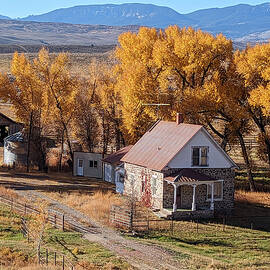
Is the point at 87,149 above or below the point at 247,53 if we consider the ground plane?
below

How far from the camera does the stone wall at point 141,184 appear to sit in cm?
3822

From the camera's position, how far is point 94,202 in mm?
38719

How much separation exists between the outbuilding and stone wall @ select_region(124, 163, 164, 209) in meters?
9.56

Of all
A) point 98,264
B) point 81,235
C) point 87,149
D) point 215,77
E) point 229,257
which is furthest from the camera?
point 87,149

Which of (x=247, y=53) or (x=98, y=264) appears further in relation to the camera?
(x=247, y=53)

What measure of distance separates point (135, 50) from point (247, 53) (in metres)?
10.2

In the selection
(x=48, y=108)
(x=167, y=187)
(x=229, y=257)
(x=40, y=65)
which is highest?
(x=40, y=65)

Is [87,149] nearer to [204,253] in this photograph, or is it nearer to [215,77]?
[215,77]

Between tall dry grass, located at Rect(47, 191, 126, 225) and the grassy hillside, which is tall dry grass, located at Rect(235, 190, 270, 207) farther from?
A: the grassy hillside

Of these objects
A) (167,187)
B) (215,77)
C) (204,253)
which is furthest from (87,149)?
(204,253)

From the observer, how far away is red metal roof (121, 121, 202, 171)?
38.3 m

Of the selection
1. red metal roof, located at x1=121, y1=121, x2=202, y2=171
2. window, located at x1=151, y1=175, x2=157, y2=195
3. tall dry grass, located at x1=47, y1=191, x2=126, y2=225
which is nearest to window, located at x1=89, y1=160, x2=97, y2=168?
tall dry grass, located at x1=47, y1=191, x2=126, y2=225

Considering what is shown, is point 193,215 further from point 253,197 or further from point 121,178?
point 253,197

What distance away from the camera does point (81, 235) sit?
101 feet
